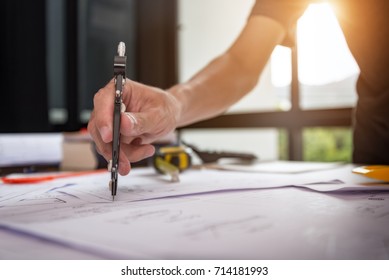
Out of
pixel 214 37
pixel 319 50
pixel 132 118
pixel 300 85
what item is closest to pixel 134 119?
pixel 132 118

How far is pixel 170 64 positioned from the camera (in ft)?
6.50

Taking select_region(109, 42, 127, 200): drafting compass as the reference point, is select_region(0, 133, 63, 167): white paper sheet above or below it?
below

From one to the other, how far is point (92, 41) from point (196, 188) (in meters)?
2.08

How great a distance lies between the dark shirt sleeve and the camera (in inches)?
32.5

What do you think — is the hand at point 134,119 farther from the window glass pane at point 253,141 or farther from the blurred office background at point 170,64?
the window glass pane at point 253,141

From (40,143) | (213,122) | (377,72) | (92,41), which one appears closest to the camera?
(377,72)

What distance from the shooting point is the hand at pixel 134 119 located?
19.7 inches

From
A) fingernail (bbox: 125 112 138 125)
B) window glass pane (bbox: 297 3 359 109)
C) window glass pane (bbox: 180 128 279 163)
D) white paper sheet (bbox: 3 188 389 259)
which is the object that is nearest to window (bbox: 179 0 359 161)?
window glass pane (bbox: 297 3 359 109)

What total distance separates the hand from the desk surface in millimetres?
84

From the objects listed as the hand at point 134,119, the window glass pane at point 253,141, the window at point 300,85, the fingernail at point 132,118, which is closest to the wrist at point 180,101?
the hand at point 134,119

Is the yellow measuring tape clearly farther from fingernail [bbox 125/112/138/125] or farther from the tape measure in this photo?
fingernail [bbox 125/112/138/125]

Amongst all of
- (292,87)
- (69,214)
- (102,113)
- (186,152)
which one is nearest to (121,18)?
(292,87)

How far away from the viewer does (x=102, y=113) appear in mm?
500

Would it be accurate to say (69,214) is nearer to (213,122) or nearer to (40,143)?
(40,143)
